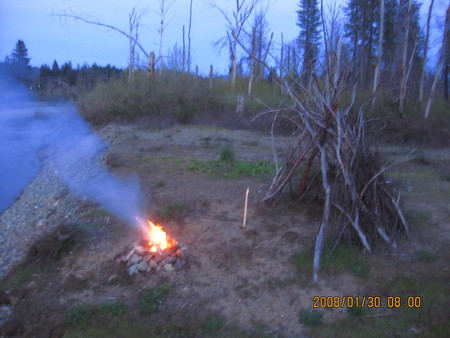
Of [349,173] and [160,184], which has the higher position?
[349,173]

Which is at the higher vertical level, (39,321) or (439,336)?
(439,336)

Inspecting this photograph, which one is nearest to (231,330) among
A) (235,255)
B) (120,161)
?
(235,255)

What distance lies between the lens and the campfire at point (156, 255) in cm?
534

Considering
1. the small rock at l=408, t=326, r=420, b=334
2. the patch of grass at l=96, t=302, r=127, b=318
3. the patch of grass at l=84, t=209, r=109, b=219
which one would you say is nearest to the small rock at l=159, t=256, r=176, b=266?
the patch of grass at l=96, t=302, r=127, b=318

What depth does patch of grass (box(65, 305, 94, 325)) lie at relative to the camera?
443 cm

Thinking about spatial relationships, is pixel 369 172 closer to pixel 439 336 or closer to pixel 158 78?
pixel 439 336

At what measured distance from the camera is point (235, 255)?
5.60 metres

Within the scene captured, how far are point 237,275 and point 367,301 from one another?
157 centimetres

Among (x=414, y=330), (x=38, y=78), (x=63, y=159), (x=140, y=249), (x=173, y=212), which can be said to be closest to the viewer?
(x=414, y=330)

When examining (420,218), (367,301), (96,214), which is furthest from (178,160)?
(367,301)

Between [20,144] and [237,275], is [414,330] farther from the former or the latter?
[20,144]

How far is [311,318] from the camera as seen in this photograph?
427 centimetres

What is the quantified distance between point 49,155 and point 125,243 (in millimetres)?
11189

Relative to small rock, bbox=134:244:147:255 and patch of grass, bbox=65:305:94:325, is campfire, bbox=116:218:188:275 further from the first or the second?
patch of grass, bbox=65:305:94:325
